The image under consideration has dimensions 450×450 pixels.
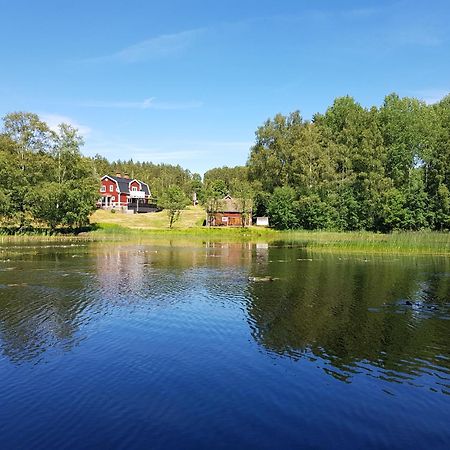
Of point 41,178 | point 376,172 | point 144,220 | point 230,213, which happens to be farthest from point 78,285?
point 230,213

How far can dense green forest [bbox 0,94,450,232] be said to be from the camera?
7331 cm

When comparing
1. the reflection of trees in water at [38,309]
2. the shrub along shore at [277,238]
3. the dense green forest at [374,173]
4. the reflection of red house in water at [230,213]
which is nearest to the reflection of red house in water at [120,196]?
the reflection of red house in water at [230,213]

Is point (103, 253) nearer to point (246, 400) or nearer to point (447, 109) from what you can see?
point (246, 400)

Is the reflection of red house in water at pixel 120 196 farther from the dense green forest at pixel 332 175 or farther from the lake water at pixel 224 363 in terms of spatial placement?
the lake water at pixel 224 363

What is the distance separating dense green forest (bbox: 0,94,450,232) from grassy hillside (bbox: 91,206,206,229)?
7.78 meters

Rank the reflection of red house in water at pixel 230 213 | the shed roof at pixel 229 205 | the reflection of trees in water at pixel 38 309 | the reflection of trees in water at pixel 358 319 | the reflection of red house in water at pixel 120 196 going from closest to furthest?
the reflection of trees in water at pixel 358 319, the reflection of trees in water at pixel 38 309, the reflection of red house in water at pixel 230 213, the shed roof at pixel 229 205, the reflection of red house in water at pixel 120 196

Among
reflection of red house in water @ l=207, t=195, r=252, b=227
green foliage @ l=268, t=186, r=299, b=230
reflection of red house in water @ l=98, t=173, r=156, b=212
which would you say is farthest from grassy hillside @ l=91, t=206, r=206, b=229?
green foliage @ l=268, t=186, r=299, b=230

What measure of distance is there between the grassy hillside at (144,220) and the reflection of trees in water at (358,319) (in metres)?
58.2

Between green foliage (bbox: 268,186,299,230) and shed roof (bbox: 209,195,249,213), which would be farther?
shed roof (bbox: 209,195,249,213)

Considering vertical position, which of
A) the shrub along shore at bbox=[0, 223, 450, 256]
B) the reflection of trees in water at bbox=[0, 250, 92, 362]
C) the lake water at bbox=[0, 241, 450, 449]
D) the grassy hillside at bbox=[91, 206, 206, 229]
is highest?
the grassy hillside at bbox=[91, 206, 206, 229]

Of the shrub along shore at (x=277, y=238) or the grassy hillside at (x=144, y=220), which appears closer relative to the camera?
the shrub along shore at (x=277, y=238)

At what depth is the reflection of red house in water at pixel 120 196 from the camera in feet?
372

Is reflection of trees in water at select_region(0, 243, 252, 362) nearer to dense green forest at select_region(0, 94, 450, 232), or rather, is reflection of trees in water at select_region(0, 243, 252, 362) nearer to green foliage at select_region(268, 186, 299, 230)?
dense green forest at select_region(0, 94, 450, 232)

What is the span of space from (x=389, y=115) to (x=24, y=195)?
2668 inches
